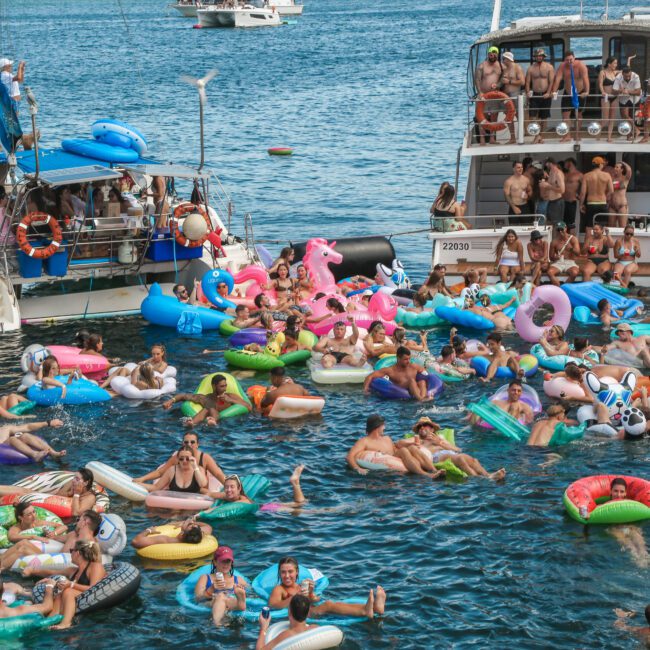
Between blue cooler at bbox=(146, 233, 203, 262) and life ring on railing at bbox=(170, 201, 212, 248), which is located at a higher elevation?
life ring on railing at bbox=(170, 201, 212, 248)

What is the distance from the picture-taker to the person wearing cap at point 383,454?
19094 millimetres

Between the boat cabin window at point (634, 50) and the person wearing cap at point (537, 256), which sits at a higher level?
the boat cabin window at point (634, 50)

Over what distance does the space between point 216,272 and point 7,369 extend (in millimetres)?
5846

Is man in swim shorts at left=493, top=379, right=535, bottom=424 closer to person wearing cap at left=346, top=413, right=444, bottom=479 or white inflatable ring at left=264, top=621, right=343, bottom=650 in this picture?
person wearing cap at left=346, top=413, right=444, bottom=479

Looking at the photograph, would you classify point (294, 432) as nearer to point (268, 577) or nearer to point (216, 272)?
point (268, 577)

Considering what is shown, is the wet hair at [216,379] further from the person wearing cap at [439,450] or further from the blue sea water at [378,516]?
the person wearing cap at [439,450]

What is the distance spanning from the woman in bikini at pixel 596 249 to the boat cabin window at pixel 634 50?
427cm

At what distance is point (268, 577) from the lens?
605 inches

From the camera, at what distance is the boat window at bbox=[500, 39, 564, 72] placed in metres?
30.1

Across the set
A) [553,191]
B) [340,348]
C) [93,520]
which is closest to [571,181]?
[553,191]

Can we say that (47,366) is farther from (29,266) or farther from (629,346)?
(629,346)

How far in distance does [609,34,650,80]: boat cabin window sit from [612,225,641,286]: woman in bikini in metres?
4.48

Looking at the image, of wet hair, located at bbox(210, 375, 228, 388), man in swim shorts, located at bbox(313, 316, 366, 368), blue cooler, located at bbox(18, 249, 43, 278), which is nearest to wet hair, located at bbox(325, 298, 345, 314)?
man in swim shorts, located at bbox(313, 316, 366, 368)

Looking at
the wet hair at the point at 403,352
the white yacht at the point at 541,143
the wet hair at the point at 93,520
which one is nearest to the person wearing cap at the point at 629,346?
the wet hair at the point at 403,352
